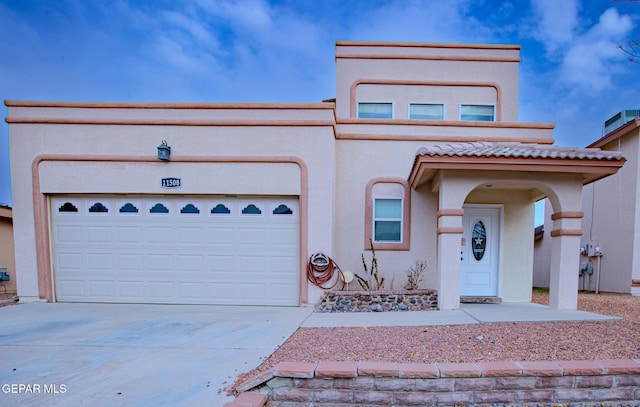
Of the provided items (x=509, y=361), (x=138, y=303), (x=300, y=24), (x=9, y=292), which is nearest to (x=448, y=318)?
(x=509, y=361)

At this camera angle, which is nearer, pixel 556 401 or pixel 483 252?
pixel 556 401

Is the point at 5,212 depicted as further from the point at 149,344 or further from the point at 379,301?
the point at 379,301

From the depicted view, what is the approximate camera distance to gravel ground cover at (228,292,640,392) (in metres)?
3.21

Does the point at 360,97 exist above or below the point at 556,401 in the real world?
above

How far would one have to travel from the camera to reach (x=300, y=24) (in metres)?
12.9

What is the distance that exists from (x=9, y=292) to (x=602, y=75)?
1835 cm

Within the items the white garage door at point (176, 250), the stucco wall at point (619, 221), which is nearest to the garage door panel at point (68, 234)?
the white garage door at point (176, 250)

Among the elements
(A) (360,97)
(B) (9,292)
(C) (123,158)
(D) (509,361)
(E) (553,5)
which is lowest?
(B) (9,292)

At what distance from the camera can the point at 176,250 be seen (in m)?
6.46

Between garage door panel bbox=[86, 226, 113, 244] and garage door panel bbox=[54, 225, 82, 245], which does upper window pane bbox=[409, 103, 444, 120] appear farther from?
garage door panel bbox=[54, 225, 82, 245]

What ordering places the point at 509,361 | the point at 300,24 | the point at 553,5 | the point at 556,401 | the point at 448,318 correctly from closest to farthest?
the point at 556,401
the point at 509,361
the point at 448,318
the point at 553,5
the point at 300,24

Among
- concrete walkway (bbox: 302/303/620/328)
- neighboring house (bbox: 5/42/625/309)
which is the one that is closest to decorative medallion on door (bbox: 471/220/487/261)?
neighboring house (bbox: 5/42/625/309)

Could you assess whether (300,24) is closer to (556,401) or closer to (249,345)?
(249,345)

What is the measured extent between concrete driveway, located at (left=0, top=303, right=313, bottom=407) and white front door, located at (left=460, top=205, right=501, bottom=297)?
3945 millimetres
